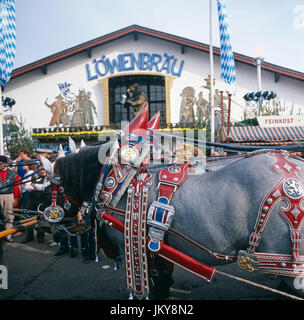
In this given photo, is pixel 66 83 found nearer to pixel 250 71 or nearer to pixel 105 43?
pixel 105 43

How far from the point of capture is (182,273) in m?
3.89

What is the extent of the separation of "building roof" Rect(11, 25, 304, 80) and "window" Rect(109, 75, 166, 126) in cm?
238

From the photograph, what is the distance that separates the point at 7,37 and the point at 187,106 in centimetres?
1037

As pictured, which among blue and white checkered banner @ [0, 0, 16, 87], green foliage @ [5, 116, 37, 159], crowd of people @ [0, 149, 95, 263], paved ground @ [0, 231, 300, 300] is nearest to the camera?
paved ground @ [0, 231, 300, 300]

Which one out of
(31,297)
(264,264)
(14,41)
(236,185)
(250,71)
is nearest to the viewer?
(264,264)

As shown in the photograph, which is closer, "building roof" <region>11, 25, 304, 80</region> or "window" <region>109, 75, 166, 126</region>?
"building roof" <region>11, 25, 304, 80</region>

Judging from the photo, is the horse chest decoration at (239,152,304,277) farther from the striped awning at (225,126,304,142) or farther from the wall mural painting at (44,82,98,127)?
the wall mural painting at (44,82,98,127)

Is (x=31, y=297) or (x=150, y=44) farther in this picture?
(x=150, y=44)

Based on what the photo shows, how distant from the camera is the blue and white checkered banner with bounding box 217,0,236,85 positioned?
9185mm

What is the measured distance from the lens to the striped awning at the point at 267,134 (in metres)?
9.36

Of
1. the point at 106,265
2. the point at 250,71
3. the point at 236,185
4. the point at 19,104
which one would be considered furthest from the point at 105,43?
the point at 236,185

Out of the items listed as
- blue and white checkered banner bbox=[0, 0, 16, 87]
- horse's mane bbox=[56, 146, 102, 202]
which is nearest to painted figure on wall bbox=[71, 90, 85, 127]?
blue and white checkered banner bbox=[0, 0, 16, 87]
